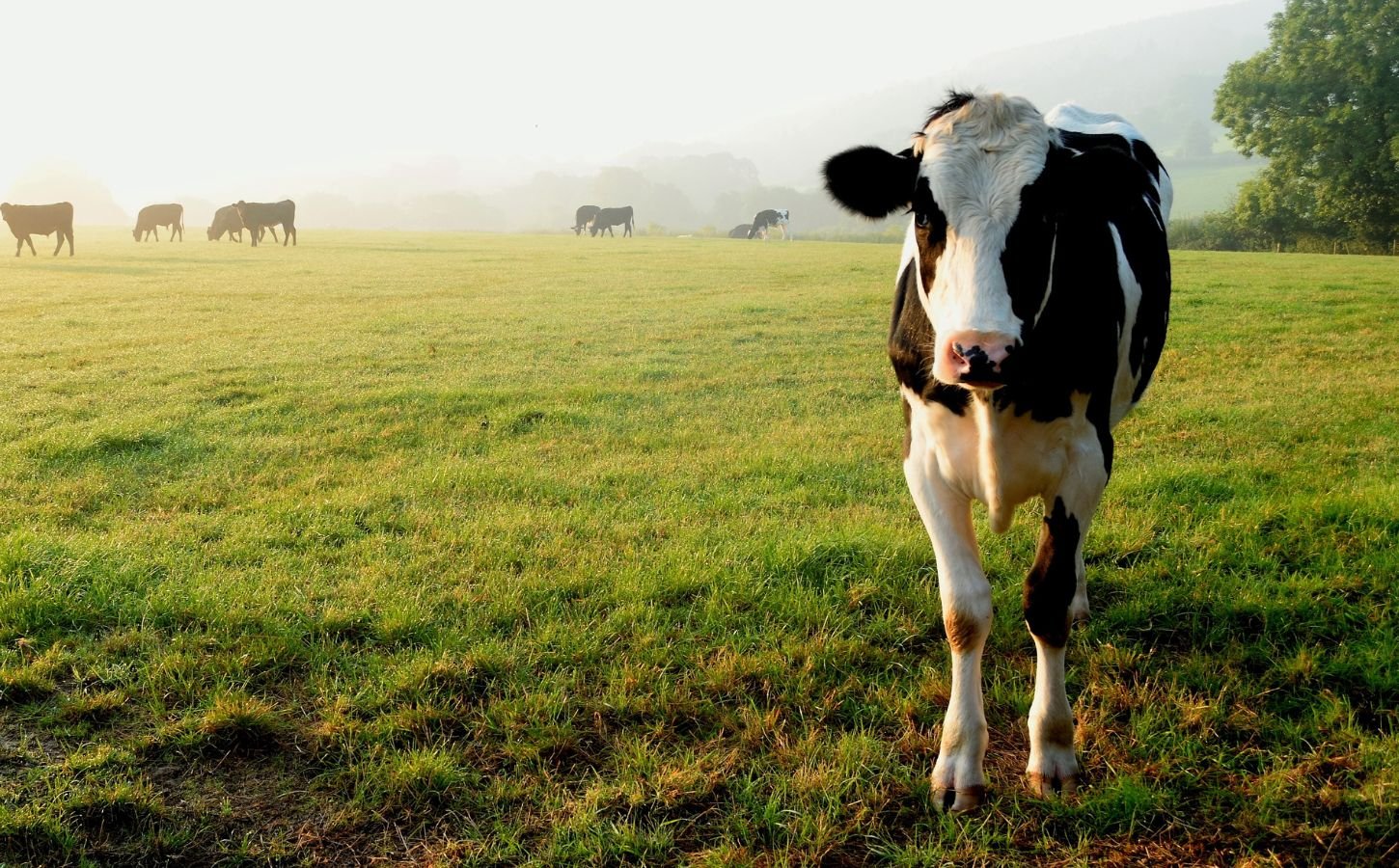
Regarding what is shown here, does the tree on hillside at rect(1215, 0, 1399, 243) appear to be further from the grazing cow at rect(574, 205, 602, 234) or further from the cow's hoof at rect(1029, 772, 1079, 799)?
the cow's hoof at rect(1029, 772, 1079, 799)

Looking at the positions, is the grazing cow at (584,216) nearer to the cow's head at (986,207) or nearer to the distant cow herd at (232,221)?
the distant cow herd at (232,221)

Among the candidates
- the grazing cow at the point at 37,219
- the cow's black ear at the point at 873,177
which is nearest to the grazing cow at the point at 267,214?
the grazing cow at the point at 37,219

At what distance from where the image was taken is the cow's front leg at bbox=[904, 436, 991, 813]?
3230mm

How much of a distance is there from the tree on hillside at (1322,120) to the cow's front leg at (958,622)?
4167 centimetres

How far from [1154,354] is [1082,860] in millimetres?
2941

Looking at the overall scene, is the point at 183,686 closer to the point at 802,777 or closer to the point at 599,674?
the point at 599,674

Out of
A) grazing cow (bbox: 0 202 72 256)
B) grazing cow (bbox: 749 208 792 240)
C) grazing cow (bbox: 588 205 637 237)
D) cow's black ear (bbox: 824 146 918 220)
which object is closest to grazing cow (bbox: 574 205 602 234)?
grazing cow (bbox: 588 205 637 237)

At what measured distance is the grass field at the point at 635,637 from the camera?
121 inches

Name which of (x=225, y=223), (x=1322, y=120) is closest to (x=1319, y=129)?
(x=1322, y=120)

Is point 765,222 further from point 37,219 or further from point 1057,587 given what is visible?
point 1057,587

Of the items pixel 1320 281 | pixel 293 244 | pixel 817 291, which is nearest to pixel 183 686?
pixel 817 291

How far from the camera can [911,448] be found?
12.1 ft

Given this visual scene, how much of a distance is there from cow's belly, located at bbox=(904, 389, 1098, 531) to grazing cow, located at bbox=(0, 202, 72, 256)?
1340 inches

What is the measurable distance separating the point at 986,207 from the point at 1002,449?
0.87 metres
